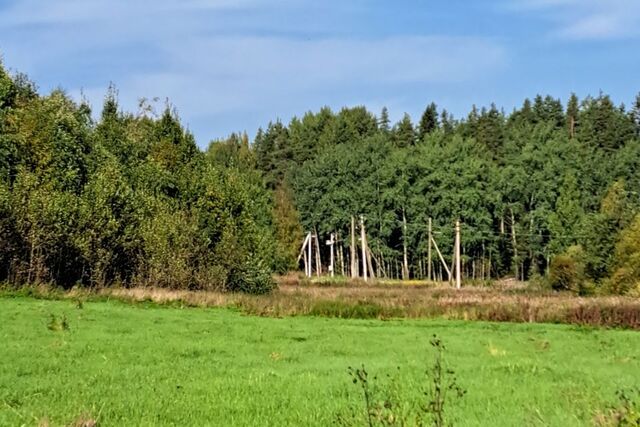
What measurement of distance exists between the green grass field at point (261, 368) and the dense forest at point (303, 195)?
15.0 metres

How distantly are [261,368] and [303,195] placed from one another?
91.7 metres

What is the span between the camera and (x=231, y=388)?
1240 centimetres

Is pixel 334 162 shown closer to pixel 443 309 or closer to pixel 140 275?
pixel 140 275

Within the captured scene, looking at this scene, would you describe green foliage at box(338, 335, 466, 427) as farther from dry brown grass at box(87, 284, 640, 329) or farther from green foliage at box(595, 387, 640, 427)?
dry brown grass at box(87, 284, 640, 329)

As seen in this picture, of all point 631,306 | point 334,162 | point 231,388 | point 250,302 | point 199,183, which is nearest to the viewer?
point 231,388

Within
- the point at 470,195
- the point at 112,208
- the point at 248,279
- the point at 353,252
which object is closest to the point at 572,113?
the point at 470,195

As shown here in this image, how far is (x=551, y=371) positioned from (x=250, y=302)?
20525 mm

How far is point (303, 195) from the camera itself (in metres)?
107

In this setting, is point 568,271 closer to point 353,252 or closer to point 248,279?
point 248,279

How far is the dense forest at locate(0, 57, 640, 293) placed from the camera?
41969 millimetres

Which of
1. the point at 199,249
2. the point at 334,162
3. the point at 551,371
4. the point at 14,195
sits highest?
the point at 334,162

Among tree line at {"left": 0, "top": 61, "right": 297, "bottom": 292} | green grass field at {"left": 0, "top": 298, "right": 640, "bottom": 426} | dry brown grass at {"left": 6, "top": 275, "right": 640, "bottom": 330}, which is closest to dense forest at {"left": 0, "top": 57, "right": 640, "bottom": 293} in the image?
tree line at {"left": 0, "top": 61, "right": 297, "bottom": 292}

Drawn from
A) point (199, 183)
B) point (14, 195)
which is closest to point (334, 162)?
point (199, 183)

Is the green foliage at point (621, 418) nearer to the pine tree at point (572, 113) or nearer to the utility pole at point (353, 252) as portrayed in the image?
the utility pole at point (353, 252)
